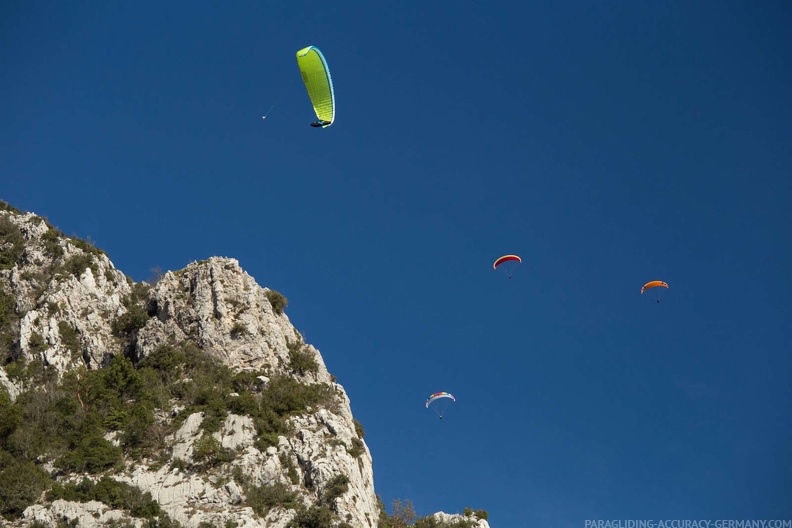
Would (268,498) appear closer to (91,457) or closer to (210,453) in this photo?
(210,453)

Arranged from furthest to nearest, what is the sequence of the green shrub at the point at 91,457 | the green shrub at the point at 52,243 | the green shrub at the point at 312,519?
the green shrub at the point at 52,243, the green shrub at the point at 91,457, the green shrub at the point at 312,519

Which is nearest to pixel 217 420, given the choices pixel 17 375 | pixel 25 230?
pixel 17 375

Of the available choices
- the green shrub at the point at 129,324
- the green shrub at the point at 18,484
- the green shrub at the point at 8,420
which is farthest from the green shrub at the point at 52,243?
the green shrub at the point at 18,484

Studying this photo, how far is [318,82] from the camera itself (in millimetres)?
64188

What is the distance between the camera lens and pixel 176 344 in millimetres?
70375

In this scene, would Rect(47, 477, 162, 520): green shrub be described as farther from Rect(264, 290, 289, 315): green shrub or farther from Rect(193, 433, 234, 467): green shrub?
Rect(264, 290, 289, 315): green shrub

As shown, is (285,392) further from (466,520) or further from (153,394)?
(466,520)

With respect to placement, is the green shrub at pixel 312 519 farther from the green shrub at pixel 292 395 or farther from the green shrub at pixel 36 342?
the green shrub at pixel 36 342

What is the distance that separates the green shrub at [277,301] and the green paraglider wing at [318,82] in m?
21.7

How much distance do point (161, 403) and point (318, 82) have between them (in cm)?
2823

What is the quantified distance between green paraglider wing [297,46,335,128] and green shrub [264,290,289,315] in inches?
Result: 853

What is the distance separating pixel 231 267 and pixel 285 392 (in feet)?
53.5

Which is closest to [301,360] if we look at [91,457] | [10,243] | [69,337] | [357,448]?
[357,448]

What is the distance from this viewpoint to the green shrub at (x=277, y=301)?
7831 cm
